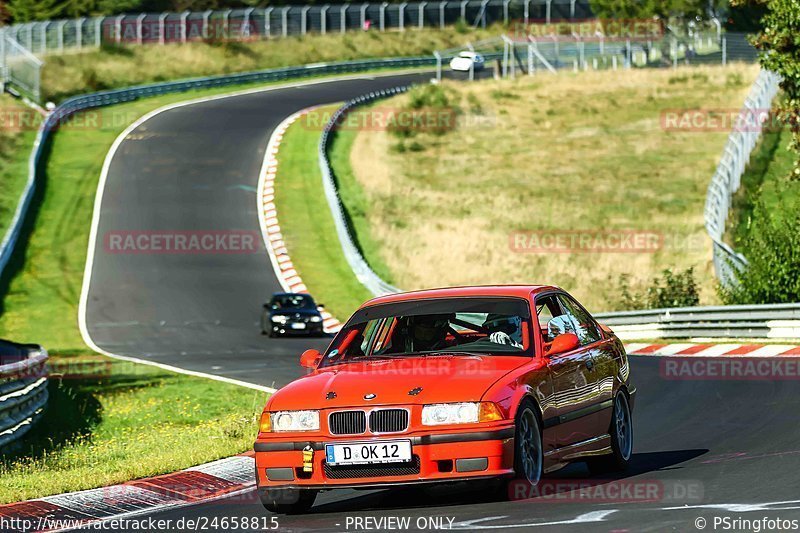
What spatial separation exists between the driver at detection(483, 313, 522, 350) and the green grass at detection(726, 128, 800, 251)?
25.9 metres

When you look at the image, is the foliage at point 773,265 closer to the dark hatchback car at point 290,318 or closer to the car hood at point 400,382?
the dark hatchback car at point 290,318

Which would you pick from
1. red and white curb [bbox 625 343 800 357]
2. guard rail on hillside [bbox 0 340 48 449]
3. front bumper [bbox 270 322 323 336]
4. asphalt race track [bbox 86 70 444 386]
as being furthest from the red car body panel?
front bumper [bbox 270 322 323 336]

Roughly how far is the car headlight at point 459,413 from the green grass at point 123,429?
11.3 ft

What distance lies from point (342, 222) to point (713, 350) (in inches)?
840

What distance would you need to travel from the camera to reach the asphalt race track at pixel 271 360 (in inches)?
353

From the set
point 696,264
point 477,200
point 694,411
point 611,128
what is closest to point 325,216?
point 477,200

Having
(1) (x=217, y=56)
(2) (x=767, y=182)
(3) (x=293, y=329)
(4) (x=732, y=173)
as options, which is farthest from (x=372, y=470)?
(1) (x=217, y=56)

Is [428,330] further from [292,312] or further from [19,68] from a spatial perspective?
[19,68]

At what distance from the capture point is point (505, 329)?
1040cm

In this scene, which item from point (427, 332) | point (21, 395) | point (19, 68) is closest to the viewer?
point (427, 332)

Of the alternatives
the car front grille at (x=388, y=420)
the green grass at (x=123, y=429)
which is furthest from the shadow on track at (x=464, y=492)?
the green grass at (x=123, y=429)

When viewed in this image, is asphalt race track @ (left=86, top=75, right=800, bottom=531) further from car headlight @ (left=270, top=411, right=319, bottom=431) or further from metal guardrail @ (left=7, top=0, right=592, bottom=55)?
metal guardrail @ (left=7, top=0, right=592, bottom=55)

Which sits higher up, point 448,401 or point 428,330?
point 428,330

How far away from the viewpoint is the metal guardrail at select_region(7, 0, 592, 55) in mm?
70812
